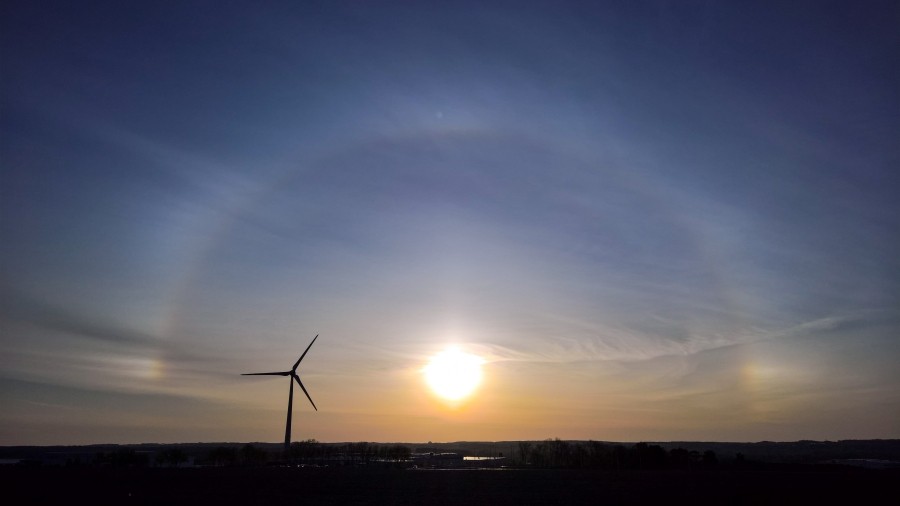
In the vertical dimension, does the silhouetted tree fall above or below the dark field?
above

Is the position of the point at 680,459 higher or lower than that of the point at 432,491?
higher

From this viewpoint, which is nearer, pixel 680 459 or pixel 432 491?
pixel 432 491

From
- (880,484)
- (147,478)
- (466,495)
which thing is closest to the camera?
(466,495)

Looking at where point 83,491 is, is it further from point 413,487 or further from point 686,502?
point 686,502

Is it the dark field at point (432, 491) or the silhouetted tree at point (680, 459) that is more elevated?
the silhouetted tree at point (680, 459)

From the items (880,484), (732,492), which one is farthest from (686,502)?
(880,484)

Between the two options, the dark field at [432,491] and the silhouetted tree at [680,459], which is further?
the silhouetted tree at [680,459]

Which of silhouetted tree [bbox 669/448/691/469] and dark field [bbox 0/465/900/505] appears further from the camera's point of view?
silhouetted tree [bbox 669/448/691/469]

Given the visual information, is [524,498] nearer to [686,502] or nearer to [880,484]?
[686,502]

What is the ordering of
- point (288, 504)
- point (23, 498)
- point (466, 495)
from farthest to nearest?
point (466, 495), point (23, 498), point (288, 504)

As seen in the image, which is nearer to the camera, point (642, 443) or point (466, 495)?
point (466, 495)
